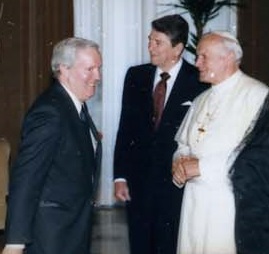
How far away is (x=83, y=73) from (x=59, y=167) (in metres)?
0.39

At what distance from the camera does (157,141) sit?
443 cm

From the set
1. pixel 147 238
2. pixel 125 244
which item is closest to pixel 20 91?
pixel 125 244

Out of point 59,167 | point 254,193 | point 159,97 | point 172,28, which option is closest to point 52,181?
point 59,167

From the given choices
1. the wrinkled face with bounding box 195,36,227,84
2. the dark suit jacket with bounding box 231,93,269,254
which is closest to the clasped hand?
the dark suit jacket with bounding box 231,93,269,254

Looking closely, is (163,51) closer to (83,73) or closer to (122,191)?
(122,191)

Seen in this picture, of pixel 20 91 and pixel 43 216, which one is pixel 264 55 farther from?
pixel 43 216

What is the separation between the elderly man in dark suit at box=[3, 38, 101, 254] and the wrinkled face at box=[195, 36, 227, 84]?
696 millimetres

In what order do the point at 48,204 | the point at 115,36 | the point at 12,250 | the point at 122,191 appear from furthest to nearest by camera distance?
the point at 115,36 < the point at 122,191 < the point at 48,204 < the point at 12,250

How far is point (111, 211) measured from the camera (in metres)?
7.24

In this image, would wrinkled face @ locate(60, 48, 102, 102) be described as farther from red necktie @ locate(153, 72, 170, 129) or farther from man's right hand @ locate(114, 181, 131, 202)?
man's right hand @ locate(114, 181, 131, 202)

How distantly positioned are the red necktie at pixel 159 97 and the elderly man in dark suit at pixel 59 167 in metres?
1.17

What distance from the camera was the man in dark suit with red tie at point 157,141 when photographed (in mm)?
4402

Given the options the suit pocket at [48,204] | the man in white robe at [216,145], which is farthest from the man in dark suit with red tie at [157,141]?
the suit pocket at [48,204]

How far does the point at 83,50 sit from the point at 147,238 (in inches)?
62.8
